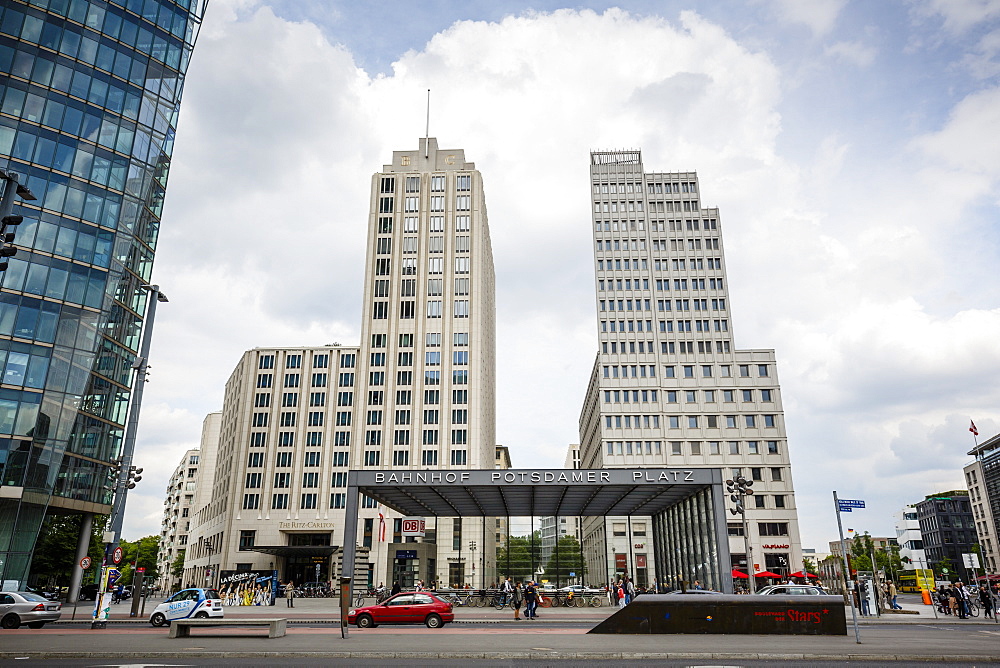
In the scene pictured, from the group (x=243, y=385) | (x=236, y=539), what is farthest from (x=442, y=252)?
(x=236, y=539)

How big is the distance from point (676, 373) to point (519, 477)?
5066 cm

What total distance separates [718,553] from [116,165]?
48.5 m

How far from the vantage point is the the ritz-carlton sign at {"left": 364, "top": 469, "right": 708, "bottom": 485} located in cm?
3575

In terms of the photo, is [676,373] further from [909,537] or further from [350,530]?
[909,537]

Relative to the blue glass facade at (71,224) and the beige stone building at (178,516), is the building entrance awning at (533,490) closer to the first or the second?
the blue glass facade at (71,224)

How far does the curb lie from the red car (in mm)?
10068

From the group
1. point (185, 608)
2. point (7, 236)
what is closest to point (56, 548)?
point (185, 608)

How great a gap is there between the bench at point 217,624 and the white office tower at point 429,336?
184ft

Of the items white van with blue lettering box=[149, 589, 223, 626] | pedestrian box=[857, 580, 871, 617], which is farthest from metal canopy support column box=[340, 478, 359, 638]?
pedestrian box=[857, 580, 871, 617]

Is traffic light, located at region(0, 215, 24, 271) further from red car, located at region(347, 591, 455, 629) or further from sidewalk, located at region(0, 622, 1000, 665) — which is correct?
red car, located at region(347, 591, 455, 629)

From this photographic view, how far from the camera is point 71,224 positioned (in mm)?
45094

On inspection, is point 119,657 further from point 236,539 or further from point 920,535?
point 920,535

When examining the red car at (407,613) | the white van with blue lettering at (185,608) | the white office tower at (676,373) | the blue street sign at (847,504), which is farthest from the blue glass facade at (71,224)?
the white office tower at (676,373)

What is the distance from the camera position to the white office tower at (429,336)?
82312 millimetres
